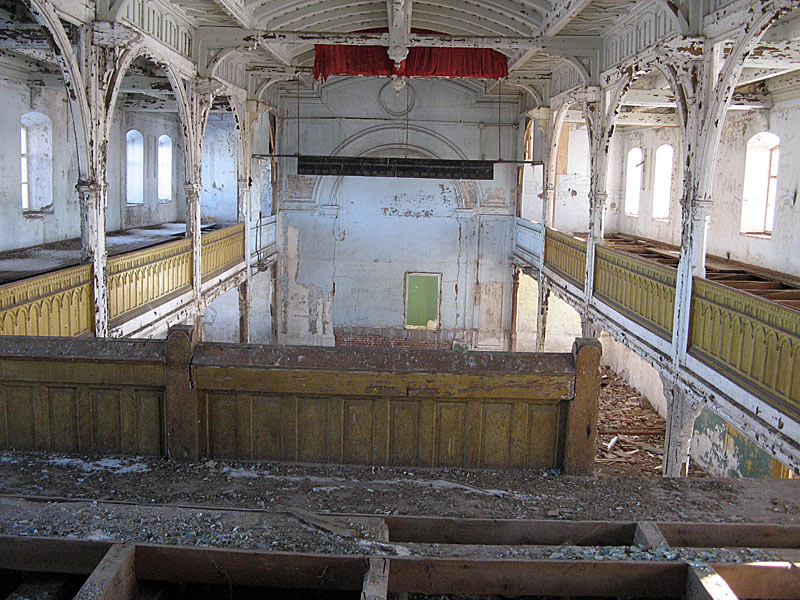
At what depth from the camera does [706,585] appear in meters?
3.95

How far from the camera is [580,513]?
5008 mm

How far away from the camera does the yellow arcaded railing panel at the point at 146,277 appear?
1054 centimetres

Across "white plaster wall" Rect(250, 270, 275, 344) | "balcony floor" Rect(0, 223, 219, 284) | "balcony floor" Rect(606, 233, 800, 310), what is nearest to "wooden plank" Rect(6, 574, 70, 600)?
"balcony floor" Rect(0, 223, 219, 284)

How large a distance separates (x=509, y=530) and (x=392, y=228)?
18.7 metres

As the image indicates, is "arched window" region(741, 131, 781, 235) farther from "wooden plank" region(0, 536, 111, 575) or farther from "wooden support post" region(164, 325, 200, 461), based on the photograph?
"wooden plank" region(0, 536, 111, 575)

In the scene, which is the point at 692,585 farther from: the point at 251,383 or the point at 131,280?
the point at 131,280

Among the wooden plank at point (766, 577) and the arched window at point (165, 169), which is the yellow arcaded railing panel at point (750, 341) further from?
the arched window at point (165, 169)

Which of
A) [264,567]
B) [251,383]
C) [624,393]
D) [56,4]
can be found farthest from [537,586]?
[624,393]

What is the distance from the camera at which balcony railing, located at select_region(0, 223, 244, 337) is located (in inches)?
320

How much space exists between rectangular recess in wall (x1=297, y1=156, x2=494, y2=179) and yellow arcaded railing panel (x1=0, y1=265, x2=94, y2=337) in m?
8.82

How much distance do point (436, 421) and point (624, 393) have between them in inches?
624

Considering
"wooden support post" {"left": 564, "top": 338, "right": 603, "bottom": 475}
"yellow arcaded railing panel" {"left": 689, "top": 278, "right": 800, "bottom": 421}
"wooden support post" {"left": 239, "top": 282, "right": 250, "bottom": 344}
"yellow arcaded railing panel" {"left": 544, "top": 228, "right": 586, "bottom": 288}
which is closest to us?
"wooden support post" {"left": 564, "top": 338, "right": 603, "bottom": 475}

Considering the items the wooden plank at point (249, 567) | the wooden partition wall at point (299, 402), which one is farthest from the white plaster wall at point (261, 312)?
the wooden plank at point (249, 567)

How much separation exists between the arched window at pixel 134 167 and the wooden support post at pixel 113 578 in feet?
60.9
